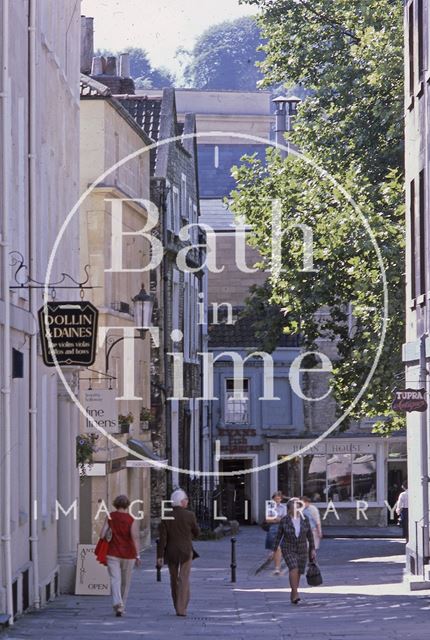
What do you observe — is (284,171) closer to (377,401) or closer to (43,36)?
(377,401)

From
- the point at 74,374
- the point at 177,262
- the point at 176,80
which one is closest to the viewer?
the point at 74,374

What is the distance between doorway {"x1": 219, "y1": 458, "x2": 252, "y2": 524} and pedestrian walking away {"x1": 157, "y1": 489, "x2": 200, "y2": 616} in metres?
33.9

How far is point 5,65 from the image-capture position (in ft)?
60.6

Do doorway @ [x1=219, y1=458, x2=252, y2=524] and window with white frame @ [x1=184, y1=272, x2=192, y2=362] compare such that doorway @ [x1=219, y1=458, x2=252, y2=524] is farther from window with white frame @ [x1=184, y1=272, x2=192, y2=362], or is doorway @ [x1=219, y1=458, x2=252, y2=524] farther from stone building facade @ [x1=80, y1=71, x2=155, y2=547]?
stone building facade @ [x1=80, y1=71, x2=155, y2=547]

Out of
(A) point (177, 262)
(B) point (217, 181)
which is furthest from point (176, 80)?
(A) point (177, 262)

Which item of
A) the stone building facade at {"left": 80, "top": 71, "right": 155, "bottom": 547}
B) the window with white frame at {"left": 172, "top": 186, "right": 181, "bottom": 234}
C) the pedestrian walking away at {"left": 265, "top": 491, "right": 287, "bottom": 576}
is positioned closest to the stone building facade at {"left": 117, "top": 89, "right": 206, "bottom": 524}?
the window with white frame at {"left": 172, "top": 186, "right": 181, "bottom": 234}

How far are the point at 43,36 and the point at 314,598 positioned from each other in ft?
27.9

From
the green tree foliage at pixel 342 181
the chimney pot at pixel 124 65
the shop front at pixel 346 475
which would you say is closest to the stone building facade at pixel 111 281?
the green tree foliage at pixel 342 181

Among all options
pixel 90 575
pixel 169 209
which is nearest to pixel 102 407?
pixel 90 575

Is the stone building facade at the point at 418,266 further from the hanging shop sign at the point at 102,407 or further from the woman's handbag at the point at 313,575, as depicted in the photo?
the hanging shop sign at the point at 102,407

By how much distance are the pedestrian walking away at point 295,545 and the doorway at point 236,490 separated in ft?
106

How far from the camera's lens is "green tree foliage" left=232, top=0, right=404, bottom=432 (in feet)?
106

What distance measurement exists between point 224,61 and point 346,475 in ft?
261

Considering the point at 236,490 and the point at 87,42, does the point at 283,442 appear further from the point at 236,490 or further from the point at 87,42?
the point at 87,42
